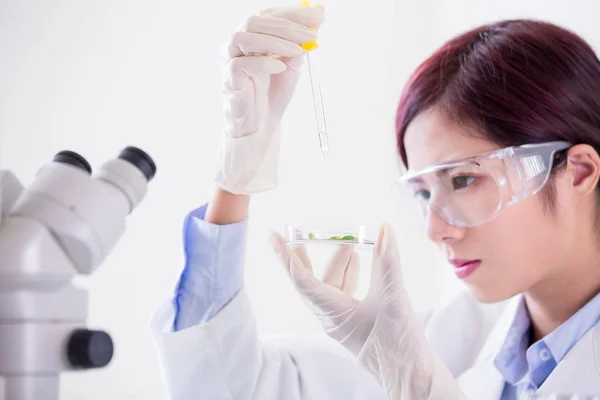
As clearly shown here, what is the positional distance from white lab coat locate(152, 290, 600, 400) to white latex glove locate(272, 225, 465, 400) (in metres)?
0.14

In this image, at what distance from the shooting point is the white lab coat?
131 centimetres

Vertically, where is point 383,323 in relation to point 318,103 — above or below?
below

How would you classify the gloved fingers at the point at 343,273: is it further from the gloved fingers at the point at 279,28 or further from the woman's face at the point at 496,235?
the gloved fingers at the point at 279,28

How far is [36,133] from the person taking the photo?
2.04 m

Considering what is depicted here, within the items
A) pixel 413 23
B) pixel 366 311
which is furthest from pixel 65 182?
pixel 413 23

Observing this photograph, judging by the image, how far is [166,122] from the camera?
219 cm

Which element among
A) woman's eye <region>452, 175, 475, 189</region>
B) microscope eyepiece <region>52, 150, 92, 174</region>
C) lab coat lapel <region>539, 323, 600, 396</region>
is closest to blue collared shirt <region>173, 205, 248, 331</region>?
woman's eye <region>452, 175, 475, 189</region>

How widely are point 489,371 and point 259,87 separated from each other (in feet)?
2.79

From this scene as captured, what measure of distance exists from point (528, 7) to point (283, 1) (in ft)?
3.04

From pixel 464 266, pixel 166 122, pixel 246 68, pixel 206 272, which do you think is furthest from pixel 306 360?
pixel 166 122

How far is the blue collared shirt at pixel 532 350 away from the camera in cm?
134

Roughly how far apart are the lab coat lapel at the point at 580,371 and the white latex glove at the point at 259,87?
0.72 m

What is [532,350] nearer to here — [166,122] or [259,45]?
[259,45]

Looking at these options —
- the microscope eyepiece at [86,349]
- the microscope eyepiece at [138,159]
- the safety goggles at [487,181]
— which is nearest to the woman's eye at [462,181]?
the safety goggles at [487,181]
